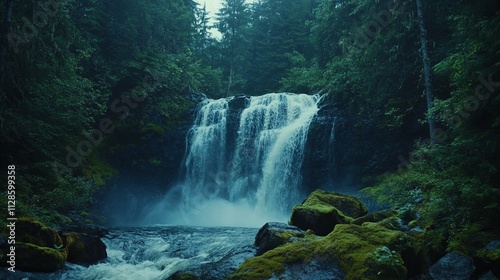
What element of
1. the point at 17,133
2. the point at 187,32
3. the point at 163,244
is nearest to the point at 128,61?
the point at 187,32

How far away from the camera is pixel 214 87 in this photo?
3194 cm

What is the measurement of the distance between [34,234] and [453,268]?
930 cm

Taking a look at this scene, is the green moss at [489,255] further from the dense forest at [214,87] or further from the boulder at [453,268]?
the dense forest at [214,87]

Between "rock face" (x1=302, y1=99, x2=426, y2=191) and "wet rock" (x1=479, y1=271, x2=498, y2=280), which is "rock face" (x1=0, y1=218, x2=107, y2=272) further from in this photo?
"rock face" (x1=302, y1=99, x2=426, y2=191)

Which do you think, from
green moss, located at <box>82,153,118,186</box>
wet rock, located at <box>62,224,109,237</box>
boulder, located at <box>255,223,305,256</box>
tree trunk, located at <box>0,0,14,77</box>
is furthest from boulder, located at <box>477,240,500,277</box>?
green moss, located at <box>82,153,118,186</box>

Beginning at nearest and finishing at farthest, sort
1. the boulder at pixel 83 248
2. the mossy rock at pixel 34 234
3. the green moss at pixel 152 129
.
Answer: the mossy rock at pixel 34 234
the boulder at pixel 83 248
the green moss at pixel 152 129

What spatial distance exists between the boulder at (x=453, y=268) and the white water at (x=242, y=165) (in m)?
13.9

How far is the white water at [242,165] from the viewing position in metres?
20.3

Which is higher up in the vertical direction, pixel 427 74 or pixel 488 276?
pixel 427 74

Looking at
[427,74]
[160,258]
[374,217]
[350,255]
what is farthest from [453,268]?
[427,74]

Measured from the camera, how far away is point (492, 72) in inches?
273

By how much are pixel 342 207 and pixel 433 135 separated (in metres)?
4.55

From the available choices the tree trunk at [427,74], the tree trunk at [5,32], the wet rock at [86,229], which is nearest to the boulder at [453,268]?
the tree trunk at [427,74]

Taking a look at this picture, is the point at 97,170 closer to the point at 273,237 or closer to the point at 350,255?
the point at 273,237
